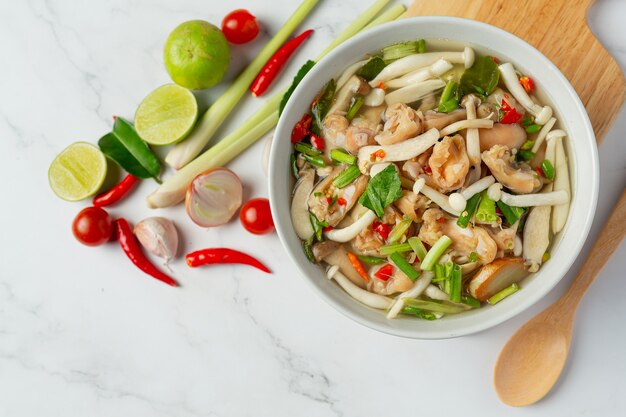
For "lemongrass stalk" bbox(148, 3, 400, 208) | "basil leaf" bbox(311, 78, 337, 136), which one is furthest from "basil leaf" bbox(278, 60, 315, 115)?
"basil leaf" bbox(311, 78, 337, 136)

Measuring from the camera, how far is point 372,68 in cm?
291

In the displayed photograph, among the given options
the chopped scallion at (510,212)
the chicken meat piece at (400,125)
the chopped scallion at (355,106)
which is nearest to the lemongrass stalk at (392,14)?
the chopped scallion at (355,106)

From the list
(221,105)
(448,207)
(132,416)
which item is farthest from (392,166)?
(132,416)

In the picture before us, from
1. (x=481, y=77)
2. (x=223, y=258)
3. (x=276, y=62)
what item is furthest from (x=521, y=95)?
(x=223, y=258)

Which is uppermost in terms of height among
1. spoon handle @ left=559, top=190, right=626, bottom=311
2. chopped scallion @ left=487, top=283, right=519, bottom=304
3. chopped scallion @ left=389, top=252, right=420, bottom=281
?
chopped scallion @ left=389, top=252, right=420, bottom=281

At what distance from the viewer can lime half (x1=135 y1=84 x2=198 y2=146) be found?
3346 millimetres

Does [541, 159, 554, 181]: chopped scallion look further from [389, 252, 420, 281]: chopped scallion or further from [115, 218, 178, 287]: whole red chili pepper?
[115, 218, 178, 287]: whole red chili pepper

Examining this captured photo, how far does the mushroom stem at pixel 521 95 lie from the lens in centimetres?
279

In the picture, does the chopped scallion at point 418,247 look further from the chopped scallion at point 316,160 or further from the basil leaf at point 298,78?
the basil leaf at point 298,78

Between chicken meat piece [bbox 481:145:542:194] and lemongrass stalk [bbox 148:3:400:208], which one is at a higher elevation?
lemongrass stalk [bbox 148:3:400:208]

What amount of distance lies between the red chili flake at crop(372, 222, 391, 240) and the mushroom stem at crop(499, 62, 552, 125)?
772 millimetres

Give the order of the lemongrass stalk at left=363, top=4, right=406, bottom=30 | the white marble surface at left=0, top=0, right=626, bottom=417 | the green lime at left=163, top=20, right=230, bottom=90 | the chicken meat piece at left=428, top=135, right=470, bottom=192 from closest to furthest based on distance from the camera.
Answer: the chicken meat piece at left=428, top=135, right=470, bottom=192, the green lime at left=163, top=20, right=230, bottom=90, the lemongrass stalk at left=363, top=4, right=406, bottom=30, the white marble surface at left=0, top=0, right=626, bottom=417

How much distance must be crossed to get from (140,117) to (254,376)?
1448 mm

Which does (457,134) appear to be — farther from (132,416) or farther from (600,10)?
(132,416)
